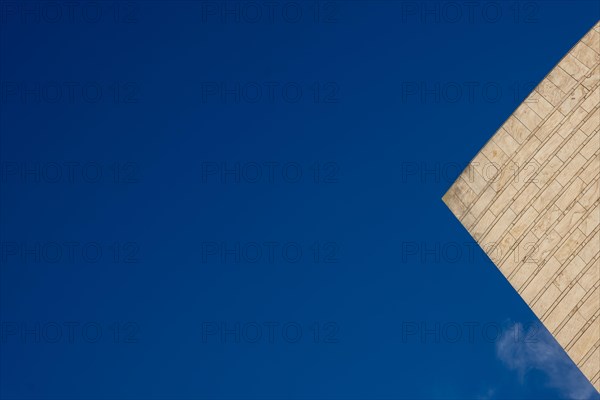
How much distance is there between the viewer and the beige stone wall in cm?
2238

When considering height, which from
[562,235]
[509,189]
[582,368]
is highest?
[509,189]

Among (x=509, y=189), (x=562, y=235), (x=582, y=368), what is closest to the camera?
(x=582, y=368)

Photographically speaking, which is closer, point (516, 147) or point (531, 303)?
point (531, 303)

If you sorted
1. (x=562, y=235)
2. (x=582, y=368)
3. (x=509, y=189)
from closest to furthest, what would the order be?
(x=582, y=368) < (x=562, y=235) < (x=509, y=189)

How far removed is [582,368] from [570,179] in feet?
21.4

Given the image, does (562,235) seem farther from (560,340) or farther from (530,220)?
(560,340)

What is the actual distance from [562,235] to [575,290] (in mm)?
1981

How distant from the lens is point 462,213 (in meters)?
25.6

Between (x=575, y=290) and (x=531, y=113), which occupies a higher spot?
(x=531, y=113)

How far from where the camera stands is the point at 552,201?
77.8ft

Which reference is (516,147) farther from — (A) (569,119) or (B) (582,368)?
(B) (582,368)

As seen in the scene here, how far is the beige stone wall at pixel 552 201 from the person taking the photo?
22.4 meters

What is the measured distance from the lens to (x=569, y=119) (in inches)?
945

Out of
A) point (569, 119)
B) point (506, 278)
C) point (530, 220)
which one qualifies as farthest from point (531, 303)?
point (569, 119)
